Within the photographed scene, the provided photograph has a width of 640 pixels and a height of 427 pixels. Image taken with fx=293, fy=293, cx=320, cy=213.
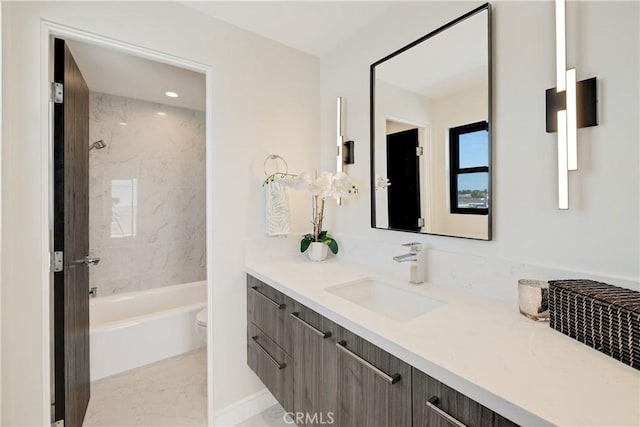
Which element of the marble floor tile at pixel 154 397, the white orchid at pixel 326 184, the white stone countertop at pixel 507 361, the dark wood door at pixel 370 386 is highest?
the white orchid at pixel 326 184

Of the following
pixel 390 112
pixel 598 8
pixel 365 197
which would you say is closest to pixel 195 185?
pixel 365 197

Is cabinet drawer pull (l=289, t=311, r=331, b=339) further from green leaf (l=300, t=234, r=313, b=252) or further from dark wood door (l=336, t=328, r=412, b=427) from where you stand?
green leaf (l=300, t=234, r=313, b=252)

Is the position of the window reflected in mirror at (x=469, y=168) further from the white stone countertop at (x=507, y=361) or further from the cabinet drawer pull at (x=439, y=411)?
the cabinet drawer pull at (x=439, y=411)

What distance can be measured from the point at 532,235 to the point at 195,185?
3.16 meters

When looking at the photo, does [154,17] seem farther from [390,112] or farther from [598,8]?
[598,8]

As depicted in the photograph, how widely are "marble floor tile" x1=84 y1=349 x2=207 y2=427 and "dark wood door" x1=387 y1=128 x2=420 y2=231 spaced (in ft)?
Answer: 5.60

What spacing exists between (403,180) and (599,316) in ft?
3.35

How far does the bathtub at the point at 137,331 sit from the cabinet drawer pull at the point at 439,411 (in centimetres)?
231

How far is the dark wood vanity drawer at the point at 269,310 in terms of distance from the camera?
1434 mm

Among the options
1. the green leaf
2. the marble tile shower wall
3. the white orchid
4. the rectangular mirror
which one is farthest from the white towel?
the marble tile shower wall

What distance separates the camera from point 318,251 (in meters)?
1.96

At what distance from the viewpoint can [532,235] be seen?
3.69 feet

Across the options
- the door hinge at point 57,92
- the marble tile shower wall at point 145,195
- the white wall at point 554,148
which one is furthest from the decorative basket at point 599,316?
the marble tile shower wall at point 145,195

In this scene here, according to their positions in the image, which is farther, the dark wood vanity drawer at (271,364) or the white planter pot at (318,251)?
the white planter pot at (318,251)
